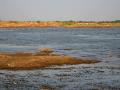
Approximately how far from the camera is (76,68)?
116 feet

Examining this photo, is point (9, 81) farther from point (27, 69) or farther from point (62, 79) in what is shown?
point (27, 69)

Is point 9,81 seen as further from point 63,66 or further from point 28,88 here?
point 63,66

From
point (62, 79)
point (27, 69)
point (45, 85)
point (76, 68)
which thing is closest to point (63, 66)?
point (76, 68)

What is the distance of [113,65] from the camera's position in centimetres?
3797

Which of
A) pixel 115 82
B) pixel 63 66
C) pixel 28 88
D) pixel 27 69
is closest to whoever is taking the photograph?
pixel 28 88

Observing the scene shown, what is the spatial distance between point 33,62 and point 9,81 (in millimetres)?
9533

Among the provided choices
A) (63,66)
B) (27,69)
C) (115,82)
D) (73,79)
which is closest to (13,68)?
(27,69)

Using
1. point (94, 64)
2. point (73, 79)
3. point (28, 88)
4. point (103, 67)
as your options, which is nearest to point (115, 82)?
point (73, 79)

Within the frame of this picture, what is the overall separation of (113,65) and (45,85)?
1276 cm

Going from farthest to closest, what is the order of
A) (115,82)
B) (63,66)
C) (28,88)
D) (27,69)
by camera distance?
(63,66)
(27,69)
(115,82)
(28,88)

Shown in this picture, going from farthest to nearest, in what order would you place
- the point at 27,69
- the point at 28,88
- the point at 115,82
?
the point at 27,69 → the point at 115,82 → the point at 28,88

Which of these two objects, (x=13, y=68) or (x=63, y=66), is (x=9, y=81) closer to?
(x=13, y=68)

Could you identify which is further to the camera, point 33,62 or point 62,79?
point 33,62

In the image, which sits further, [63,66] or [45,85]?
[63,66]
